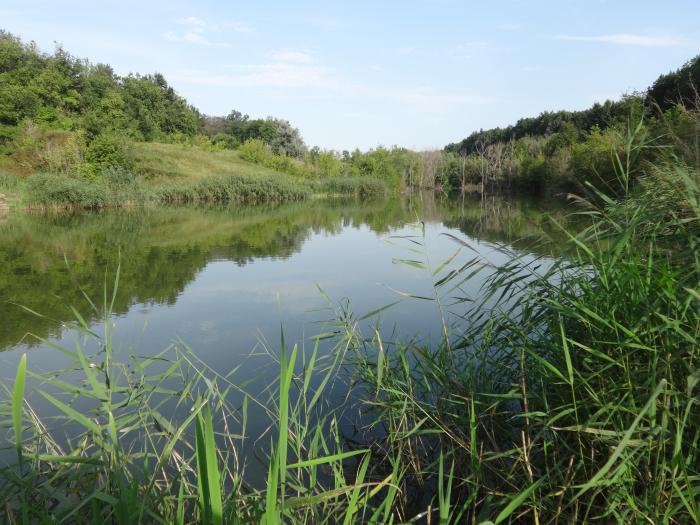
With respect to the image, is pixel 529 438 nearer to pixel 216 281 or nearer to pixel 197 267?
pixel 216 281

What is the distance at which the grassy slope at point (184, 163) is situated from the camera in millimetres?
38531

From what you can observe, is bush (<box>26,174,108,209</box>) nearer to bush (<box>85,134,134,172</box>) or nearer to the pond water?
the pond water

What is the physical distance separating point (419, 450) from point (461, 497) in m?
0.35

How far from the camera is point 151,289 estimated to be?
8.45m

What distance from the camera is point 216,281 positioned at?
9125mm

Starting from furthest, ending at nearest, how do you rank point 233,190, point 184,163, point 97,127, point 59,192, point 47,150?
point 184,163, point 97,127, point 233,190, point 47,150, point 59,192

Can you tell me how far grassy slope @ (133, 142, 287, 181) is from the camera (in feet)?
126

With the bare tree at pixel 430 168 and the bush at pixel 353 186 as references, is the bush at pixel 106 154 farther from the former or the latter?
the bare tree at pixel 430 168

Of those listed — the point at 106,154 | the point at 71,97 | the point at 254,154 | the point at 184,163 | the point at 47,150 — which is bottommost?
the point at 184,163

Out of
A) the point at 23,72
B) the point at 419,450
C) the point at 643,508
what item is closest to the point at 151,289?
the point at 419,450

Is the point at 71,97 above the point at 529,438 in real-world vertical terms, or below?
above

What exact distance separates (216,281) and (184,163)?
3561 centimetres

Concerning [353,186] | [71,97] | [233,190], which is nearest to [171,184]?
[233,190]

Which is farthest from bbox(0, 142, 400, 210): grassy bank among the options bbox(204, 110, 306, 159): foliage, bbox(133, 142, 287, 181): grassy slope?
bbox(204, 110, 306, 159): foliage
